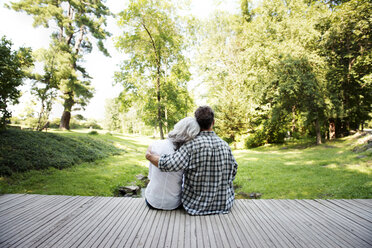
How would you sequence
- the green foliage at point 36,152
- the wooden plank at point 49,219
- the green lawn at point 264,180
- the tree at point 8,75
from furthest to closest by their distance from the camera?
the green foliage at point 36,152 → the tree at point 8,75 → the green lawn at point 264,180 → the wooden plank at point 49,219

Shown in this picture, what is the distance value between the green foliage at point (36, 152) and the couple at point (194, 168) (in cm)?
569

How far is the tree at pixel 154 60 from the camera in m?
10.5

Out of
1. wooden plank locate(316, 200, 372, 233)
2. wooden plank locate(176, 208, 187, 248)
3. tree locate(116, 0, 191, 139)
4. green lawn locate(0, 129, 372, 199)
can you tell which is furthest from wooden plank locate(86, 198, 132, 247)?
tree locate(116, 0, 191, 139)

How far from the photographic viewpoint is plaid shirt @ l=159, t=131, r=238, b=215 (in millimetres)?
2477

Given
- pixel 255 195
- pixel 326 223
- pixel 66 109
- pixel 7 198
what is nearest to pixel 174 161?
pixel 326 223

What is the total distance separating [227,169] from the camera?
2.66 metres

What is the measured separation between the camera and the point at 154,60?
37.4 feet

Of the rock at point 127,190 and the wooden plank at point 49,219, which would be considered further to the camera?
the rock at point 127,190

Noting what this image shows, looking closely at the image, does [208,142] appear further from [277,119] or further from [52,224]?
[277,119]

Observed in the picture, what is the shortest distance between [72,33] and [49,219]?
16.9 meters

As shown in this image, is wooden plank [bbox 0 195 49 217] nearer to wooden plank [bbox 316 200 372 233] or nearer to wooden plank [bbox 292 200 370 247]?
wooden plank [bbox 292 200 370 247]

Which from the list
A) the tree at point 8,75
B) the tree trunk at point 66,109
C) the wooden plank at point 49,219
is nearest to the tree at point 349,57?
the wooden plank at point 49,219

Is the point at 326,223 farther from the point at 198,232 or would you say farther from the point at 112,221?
the point at 112,221

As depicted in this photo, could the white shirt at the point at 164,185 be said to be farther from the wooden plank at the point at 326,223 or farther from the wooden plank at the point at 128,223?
the wooden plank at the point at 326,223
